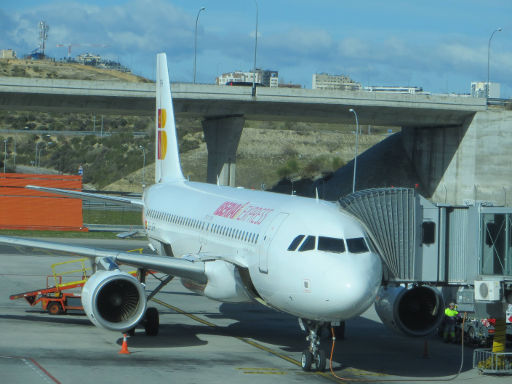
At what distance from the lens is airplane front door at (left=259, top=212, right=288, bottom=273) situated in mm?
20594

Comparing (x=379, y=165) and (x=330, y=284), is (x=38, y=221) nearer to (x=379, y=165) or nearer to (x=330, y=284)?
(x=379, y=165)

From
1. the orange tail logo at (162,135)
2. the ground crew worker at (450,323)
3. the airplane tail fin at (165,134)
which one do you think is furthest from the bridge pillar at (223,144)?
the ground crew worker at (450,323)

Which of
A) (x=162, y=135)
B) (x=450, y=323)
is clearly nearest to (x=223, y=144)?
(x=162, y=135)

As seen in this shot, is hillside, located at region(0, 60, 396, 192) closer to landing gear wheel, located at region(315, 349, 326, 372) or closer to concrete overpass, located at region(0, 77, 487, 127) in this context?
concrete overpass, located at region(0, 77, 487, 127)

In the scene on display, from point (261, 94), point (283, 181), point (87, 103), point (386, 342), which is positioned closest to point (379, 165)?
point (283, 181)

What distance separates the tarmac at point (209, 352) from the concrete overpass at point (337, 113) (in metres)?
37.3

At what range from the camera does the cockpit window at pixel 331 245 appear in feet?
62.7

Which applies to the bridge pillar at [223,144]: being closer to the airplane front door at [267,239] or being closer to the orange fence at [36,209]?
the orange fence at [36,209]

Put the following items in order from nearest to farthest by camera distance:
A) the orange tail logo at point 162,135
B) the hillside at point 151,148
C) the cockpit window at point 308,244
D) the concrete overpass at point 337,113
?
the cockpit window at point 308,244, the orange tail logo at point 162,135, the concrete overpass at point 337,113, the hillside at point 151,148

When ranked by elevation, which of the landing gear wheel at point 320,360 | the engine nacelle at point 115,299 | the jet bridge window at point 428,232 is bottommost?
the landing gear wheel at point 320,360

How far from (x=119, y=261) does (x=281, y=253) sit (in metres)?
6.73

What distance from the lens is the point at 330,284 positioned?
60.4ft

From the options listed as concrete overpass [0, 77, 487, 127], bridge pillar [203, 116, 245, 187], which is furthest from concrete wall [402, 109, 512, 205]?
bridge pillar [203, 116, 245, 187]

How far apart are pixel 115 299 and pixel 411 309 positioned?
25.6 ft
